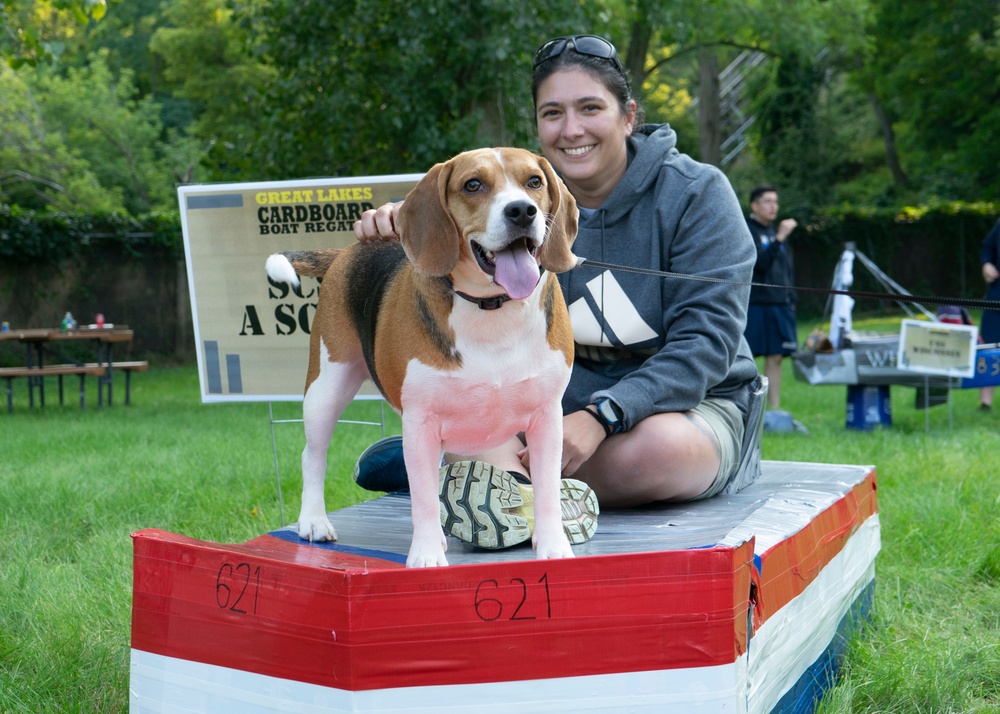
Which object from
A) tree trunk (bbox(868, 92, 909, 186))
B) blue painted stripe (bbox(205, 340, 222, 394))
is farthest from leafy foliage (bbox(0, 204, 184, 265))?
tree trunk (bbox(868, 92, 909, 186))

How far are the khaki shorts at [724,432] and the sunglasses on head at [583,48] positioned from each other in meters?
1.09

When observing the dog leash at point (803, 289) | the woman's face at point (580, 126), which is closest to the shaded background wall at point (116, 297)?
the woman's face at point (580, 126)

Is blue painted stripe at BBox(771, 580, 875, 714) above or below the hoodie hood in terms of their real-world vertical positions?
below

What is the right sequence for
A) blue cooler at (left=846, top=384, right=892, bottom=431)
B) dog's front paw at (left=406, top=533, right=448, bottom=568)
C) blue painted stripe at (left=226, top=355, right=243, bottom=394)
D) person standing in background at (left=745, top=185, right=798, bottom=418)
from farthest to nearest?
person standing in background at (left=745, top=185, right=798, bottom=418), blue cooler at (left=846, top=384, right=892, bottom=431), blue painted stripe at (left=226, top=355, right=243, bottom=394), dog's front paw at (left=406, top=533, right=448, bottom=568)

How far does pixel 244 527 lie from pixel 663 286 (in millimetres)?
2155

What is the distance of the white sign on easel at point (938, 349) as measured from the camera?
6.84 m

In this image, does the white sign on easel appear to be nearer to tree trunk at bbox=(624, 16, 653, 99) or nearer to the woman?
the woman

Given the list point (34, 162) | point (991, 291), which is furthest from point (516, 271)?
point (34, 162)

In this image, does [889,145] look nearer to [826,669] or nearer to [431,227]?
[826,669]

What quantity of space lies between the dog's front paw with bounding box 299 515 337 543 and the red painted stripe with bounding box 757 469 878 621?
108cm

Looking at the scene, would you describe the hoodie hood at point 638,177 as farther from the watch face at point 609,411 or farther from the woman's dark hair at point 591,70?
the watch face at point 609,411

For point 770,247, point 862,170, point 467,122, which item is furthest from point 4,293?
point 862,170

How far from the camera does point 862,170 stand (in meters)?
30.1

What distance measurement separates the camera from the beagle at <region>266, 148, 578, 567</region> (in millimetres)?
1966
